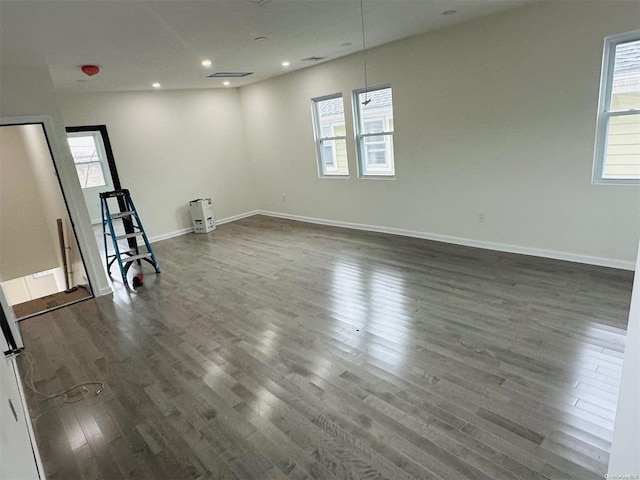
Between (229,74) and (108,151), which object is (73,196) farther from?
(229,74)

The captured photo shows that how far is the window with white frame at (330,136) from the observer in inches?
242

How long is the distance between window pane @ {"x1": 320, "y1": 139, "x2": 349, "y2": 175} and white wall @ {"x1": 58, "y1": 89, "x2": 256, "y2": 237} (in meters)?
2.20

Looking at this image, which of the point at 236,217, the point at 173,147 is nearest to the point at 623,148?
the point at 236,217

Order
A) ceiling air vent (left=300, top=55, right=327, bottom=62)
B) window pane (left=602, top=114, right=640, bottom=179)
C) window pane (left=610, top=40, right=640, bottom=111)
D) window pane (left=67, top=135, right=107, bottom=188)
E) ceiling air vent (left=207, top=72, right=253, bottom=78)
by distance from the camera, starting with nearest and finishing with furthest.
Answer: window pane (left=610, top=40, right=640, bottom=111)
window pane (left=602, top=114, right=640, bottom=179)
ceiling air vent (left=300, top=55, right=327, bottom=62)
ceiling air vent (left=207, top=72, right=253, bottom=78)
window pane (left=67, top=135, right=107, bottom=188)

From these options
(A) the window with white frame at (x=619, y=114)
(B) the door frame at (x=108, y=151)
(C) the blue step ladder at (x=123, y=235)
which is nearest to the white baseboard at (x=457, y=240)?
(A) the window with white frame at (x=619, y=114)

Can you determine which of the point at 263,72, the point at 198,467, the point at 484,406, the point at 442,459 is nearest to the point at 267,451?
the point at 198,467

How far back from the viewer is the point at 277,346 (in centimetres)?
298

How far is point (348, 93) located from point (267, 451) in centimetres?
516

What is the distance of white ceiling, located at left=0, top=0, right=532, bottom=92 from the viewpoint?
8.96 ft

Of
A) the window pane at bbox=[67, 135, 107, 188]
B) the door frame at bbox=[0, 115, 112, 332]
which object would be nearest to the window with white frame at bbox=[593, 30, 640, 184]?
the door frame at bbox=[0, 115, 112, 332]

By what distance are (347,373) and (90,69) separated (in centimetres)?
442

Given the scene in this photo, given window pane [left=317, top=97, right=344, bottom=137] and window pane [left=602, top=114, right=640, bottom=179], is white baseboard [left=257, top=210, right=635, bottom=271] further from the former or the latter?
window pane [left=317, top=97, right=344, bottom=137]

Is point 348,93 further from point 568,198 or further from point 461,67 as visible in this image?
point 568,198

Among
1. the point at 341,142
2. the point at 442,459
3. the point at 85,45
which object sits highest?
the point at 85,45
